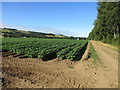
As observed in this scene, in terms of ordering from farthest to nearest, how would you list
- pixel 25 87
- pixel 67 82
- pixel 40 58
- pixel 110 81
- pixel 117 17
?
1. pixel 117 17
2. pixel 40 58
3. pixel 110 81
4. pixel 67 82
5. pixel 25 87

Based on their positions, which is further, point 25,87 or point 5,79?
point 5,79

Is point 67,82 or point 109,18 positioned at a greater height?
point 109,18

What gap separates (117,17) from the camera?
23.0 metres

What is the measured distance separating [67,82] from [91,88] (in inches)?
43.8

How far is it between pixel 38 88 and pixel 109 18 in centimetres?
2456

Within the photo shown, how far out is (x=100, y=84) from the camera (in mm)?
4977

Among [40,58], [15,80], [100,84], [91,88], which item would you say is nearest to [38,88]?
[15,80]

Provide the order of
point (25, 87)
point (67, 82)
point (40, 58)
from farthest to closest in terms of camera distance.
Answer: point (40, 58), point (67, 82), point (25, 87)

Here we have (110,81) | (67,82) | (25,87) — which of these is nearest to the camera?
(25,87)

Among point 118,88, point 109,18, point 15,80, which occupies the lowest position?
point 118,88

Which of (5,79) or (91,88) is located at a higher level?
(5,79)

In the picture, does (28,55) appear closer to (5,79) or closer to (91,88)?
(5,79)

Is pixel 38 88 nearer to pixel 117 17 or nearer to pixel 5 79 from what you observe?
pixel 5 79

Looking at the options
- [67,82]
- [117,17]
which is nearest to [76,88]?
[67,82]
